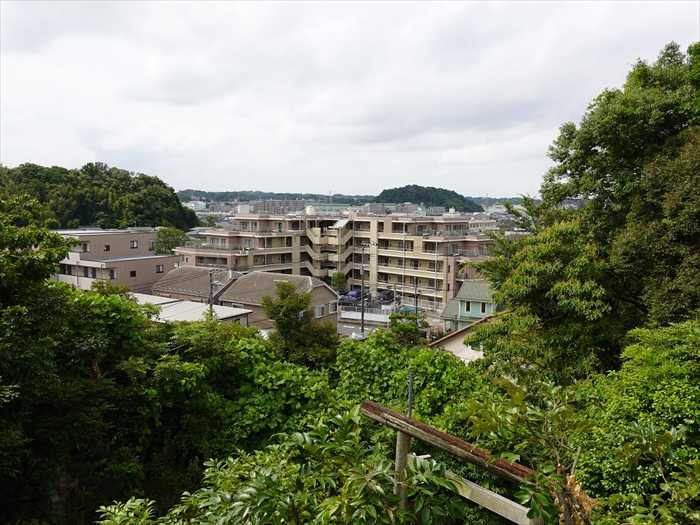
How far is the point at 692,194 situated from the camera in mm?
7395

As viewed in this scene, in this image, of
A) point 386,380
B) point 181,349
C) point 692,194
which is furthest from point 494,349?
point 181,349

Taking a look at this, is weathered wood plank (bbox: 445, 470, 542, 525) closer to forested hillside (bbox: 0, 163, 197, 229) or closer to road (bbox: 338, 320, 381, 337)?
road (bbox: 338, 320, 381, 337)

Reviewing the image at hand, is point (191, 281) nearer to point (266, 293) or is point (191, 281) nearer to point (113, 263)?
point (113, 263)

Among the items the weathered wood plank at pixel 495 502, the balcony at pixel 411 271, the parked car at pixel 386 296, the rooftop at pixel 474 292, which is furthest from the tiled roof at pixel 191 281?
the weathered wood plank at pixel 495 502

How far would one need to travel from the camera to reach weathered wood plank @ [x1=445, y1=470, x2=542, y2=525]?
2.84 meters

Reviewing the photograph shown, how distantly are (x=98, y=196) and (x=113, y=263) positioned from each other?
20156 mm

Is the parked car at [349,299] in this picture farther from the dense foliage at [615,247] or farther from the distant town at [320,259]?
the dense foliage at [615,247]

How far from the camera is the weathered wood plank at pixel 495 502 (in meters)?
2.84

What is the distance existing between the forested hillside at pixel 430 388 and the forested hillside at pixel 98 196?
3836 cm

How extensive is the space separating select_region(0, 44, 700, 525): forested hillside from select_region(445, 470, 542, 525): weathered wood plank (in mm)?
133

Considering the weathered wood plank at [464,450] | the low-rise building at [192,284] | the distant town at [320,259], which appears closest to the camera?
the weathered wood plank at [464,450]

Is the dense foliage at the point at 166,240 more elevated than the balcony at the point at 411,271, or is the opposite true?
the dense foliage at the point at 166,240

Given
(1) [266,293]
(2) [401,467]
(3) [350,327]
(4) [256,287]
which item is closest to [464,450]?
(2) [401,467]

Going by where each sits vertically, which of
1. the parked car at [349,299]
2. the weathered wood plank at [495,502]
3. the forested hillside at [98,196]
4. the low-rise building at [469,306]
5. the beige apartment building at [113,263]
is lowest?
the parked car at [349,299]
